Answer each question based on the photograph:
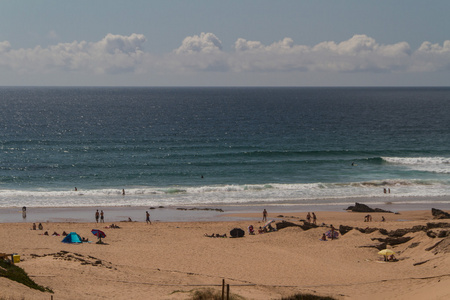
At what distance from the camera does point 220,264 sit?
28.5m

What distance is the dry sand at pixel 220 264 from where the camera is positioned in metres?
22.4

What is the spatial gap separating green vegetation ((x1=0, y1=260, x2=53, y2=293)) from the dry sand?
58 cm

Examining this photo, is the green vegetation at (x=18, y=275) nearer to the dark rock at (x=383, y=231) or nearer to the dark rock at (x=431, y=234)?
the dark rock at (x=431, y=234)

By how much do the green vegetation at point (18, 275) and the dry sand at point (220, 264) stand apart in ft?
1.89

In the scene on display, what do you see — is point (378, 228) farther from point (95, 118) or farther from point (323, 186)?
point (95, 118)

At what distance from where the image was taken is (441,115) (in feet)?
422

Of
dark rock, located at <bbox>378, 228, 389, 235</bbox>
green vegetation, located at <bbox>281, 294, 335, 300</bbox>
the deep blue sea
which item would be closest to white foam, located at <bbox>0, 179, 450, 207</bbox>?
the deep blue sea

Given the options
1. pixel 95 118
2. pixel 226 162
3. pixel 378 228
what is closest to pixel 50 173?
pixel 226 162

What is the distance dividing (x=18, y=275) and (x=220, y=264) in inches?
445

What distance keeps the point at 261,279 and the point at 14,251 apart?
556 inches

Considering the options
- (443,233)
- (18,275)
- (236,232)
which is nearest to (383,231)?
(443,233)

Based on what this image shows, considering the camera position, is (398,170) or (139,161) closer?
(398,170)

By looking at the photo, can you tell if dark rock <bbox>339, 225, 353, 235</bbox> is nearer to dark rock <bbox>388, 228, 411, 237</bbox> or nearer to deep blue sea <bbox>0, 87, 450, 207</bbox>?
dark rock <bbox>388, 228, 411, 237</bbox>

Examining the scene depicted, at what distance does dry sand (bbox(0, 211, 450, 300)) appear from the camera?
2238cm
